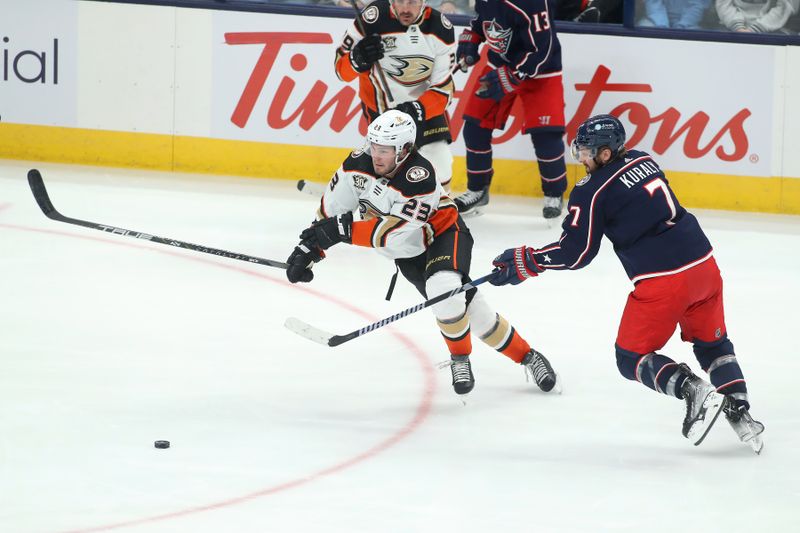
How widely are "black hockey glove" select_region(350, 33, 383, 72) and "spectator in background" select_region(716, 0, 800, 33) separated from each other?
207cm

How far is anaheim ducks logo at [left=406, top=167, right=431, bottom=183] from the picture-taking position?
4246 millimetres

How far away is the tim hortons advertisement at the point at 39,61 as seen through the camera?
26.0 feet

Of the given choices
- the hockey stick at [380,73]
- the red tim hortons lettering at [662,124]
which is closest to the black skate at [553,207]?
the red tim hortons lettering at [662,124]

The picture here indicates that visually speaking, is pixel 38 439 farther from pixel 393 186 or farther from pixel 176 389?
pixel 393 186

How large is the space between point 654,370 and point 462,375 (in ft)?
2.33

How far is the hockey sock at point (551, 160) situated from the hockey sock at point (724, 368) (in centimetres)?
308

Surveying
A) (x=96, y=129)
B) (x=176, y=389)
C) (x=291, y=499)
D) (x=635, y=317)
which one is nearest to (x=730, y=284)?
(x=635, y=317)

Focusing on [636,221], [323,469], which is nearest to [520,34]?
[636,221]

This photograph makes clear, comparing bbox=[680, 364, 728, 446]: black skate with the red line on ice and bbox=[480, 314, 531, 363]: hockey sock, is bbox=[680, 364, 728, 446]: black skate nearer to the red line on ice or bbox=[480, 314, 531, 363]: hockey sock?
bbox=[480, 314, 531, 363]: hockey sock

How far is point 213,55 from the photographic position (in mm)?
7836

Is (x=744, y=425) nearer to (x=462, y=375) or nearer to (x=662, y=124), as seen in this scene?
(x=462, y=375)

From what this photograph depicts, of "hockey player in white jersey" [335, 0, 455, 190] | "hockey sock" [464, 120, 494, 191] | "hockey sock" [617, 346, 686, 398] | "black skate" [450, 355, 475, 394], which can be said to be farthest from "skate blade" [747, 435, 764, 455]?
"hockey sock" [464, 120, 494, 191]

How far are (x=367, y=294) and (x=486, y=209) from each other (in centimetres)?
184

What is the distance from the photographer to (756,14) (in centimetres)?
727
